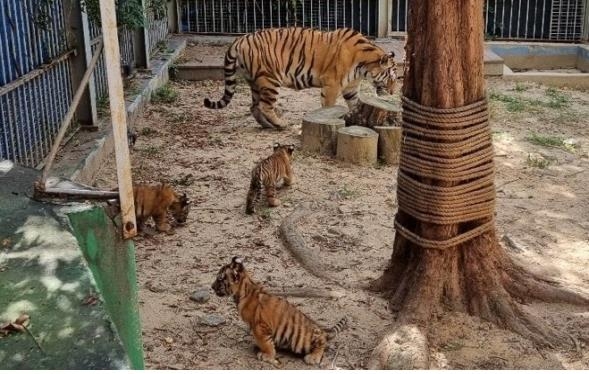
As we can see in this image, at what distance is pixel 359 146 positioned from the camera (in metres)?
7.19

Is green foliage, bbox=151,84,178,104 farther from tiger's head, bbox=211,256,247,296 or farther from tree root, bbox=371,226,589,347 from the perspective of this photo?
tiger's head, bbox=211,256,247,296

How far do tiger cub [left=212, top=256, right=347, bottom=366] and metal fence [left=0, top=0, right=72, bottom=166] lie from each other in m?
2.39

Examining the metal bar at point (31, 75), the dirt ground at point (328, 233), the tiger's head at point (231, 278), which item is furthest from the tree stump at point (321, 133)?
the tiger's head at point (231, 278)

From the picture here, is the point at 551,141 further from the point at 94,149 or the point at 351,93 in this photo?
the point at 94,149

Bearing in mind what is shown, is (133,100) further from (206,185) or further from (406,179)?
(406,179)

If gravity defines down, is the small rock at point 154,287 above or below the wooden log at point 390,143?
below

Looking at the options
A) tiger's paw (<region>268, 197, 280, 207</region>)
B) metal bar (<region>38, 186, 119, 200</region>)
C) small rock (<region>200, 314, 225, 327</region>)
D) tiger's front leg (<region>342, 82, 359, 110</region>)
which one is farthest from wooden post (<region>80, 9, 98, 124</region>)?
metal bar (<region>38, 186, 119, 200</region>)

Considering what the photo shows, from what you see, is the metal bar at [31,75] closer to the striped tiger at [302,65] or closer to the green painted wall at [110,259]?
the striped tiger at [302,65]

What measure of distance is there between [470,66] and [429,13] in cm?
36

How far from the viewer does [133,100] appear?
8703mm

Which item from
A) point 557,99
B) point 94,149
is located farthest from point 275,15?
point 94,149

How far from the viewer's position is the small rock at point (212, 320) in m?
4.12

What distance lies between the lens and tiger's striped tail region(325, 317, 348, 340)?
12.6ft

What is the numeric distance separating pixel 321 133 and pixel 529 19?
7.61 m
